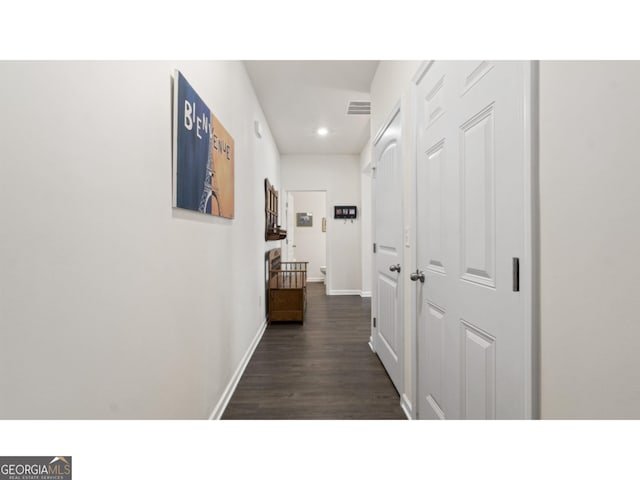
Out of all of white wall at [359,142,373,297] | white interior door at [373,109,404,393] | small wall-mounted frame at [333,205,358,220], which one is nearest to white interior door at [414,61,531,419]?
white interior door at [373,109,404,393]

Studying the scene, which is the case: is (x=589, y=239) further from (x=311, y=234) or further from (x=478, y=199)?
(x=311, y=234)

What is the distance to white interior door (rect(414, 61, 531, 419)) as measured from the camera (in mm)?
848

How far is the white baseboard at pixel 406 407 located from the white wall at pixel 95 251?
1216 millimetres

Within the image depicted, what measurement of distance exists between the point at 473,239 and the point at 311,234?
6.46 m

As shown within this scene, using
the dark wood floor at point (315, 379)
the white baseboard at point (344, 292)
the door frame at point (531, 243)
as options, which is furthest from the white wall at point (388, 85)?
the white baseboard at point (344, 292)

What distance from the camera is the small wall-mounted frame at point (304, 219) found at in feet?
24.5

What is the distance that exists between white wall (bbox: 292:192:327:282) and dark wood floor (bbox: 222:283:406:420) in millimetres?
3873

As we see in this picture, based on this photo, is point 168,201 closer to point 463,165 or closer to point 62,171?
point 62,171

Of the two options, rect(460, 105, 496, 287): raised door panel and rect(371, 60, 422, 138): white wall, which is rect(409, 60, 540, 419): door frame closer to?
rect(460, 105, 496, 287): raised door panel

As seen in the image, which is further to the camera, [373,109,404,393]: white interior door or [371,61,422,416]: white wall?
[373,109,404,393]: white interior door
